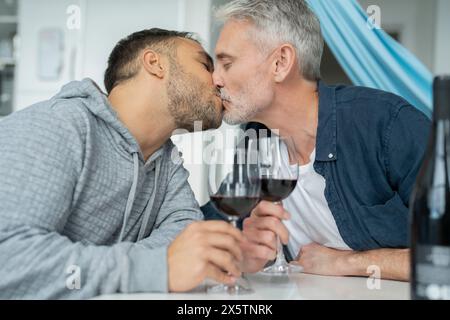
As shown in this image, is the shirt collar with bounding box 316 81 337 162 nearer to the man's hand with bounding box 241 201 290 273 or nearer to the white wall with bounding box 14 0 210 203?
the man's hand with bounding box 241 201 290 273

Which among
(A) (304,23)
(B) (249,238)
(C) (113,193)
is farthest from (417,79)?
(C) (113,193)

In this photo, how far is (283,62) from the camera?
1.53 m

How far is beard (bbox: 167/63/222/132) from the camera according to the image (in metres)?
1.33

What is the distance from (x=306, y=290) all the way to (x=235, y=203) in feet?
0.64

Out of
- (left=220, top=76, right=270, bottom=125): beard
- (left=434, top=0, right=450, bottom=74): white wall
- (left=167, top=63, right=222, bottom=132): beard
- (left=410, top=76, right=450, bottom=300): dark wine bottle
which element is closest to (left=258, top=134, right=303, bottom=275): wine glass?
(left=410, top=76, right=450, bottom=300): dark wine bottle

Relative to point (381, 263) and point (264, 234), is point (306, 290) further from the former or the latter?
point (381, 263)

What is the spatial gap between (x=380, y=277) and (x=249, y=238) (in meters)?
0.29

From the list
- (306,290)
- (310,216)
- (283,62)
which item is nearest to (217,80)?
(283,62)

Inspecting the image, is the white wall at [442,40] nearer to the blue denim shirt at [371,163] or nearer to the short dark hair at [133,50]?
the blue denim shirt at [371,163]

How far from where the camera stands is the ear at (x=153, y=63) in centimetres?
134

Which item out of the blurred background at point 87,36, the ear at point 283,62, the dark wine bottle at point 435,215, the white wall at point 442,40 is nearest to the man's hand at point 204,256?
the dark wine bottle at point 435,215

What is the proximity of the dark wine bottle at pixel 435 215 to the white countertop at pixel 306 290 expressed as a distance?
7.6 inches

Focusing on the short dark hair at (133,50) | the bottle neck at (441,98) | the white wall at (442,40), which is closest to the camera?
the bottle neck at (441,98)
